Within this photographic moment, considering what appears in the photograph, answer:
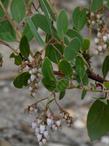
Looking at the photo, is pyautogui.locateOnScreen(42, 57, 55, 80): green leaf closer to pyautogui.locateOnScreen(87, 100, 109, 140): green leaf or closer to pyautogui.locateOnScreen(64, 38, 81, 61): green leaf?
pyautogui.locateOnScreen(64, 38, 81, 61): green leaf

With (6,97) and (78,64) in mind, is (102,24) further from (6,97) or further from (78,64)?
(6,97)

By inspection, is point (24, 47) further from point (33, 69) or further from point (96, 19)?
point (96, 19)

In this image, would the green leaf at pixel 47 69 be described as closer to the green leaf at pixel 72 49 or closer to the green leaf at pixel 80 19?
the green leaf at pixel 72 49

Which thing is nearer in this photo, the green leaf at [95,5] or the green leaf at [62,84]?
the green leaf at [62,84]

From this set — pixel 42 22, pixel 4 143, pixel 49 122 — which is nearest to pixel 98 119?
pixel 49 122

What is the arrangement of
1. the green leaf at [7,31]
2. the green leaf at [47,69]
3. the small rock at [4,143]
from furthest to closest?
the small rock at [4,143]
the green leaf at [7,31]
the green leaf at [47,69]

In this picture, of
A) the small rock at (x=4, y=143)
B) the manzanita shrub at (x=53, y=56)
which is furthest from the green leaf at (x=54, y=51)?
the small rock at (x=4, y=143)

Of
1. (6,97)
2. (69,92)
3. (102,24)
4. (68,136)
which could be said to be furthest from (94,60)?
(102,24)
